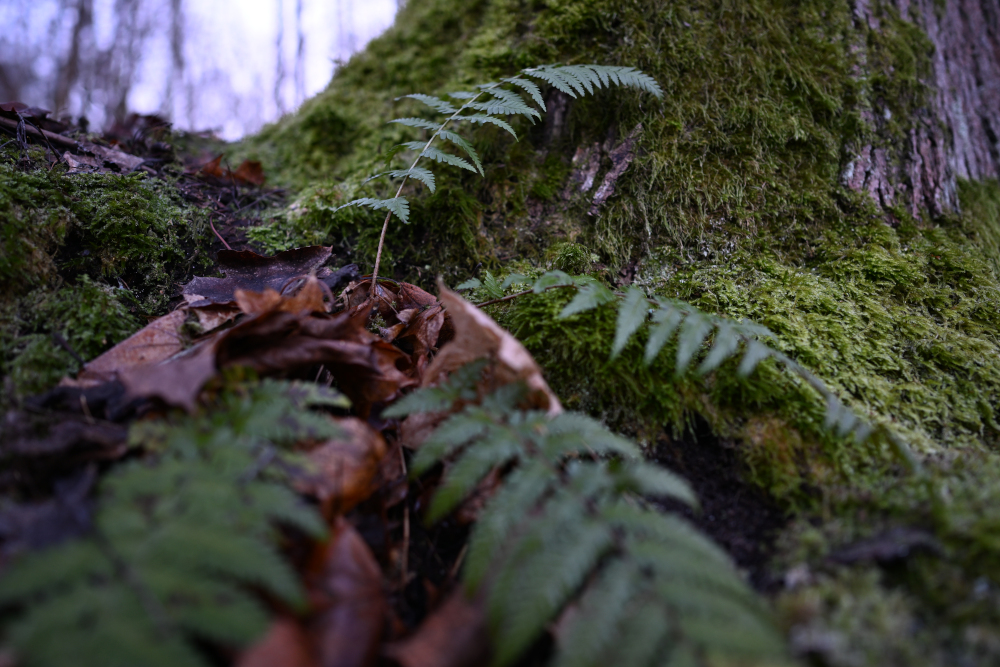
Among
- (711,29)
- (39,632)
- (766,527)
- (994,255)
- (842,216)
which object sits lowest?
(39,632)

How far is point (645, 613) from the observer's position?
1.06 meters

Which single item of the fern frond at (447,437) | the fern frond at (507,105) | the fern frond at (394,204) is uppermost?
the fern frond at (507,105)

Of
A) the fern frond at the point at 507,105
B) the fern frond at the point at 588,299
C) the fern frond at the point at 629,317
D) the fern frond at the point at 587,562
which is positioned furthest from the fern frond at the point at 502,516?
the fern frond at the point at 507,105

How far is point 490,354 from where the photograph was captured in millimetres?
1759

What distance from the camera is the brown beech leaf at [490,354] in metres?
1.69

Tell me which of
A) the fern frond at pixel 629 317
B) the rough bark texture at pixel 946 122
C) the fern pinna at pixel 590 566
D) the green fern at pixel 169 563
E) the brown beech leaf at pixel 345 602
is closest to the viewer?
the green fern at pixel 169 563

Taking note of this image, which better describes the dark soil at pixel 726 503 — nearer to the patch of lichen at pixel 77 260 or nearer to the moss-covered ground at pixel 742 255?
the moss-covered ground at pixel 742 255

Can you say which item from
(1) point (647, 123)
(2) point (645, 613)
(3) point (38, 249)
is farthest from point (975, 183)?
(3) point (38, 249)

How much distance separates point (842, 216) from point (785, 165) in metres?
0.42

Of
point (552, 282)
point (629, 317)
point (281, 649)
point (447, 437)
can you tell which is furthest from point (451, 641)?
point (552, 282)

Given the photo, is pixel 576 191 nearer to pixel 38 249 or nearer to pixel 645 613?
pixel 645 613

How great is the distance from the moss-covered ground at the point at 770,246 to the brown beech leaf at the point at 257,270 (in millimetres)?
309

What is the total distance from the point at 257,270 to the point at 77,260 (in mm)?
740

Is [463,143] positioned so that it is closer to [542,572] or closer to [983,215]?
[542,572]
